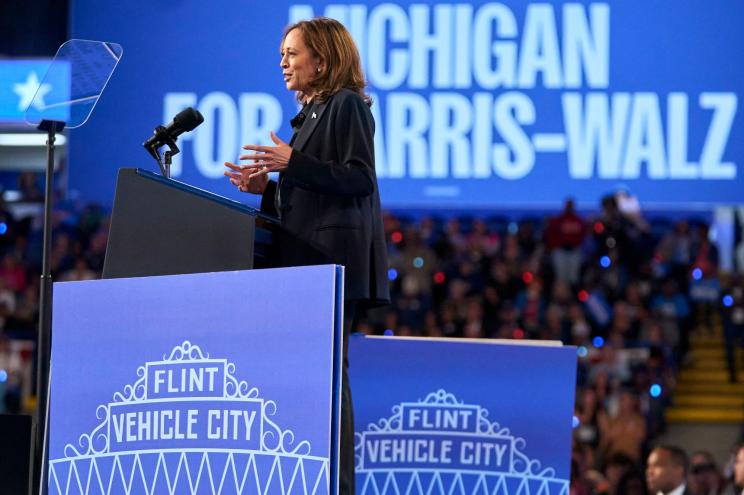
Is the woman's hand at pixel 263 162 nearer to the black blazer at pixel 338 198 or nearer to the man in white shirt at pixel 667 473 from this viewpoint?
the black blazer at pixel 338 198

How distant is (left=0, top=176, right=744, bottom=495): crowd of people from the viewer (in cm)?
870

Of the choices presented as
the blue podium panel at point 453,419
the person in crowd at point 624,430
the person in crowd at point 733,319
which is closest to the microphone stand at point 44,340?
the blue podium panel at point 453,419

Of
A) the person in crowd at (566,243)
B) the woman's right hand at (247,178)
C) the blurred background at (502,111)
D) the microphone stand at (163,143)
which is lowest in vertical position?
the woman's right hand at (247,178)

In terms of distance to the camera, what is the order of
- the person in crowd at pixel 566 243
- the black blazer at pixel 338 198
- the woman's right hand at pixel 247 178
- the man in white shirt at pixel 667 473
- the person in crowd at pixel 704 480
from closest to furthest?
the black blazer at pixel 338 198, the woman's right hand at pixel 247 178, the man in white shirt at pixel 667 473, the person in crowd at pixel 704 480, the person in crowd at pixel 566 243

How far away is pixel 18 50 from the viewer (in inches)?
399

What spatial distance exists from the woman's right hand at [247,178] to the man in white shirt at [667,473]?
329cm

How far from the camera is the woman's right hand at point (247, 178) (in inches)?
110

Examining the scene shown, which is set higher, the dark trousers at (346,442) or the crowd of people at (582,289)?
the crowd of people at (582,289)

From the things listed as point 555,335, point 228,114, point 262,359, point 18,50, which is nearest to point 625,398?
point 555,335

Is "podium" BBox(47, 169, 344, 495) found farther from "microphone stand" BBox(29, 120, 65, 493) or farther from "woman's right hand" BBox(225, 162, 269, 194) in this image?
"microphone stand" BBox(29, 120, 65, 493)

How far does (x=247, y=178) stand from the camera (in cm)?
283

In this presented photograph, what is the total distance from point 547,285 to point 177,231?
726 cm

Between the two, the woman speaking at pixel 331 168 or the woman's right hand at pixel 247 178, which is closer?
the woman speaking at pixel 331 168

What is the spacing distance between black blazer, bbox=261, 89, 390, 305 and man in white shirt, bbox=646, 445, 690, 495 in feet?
10.7
